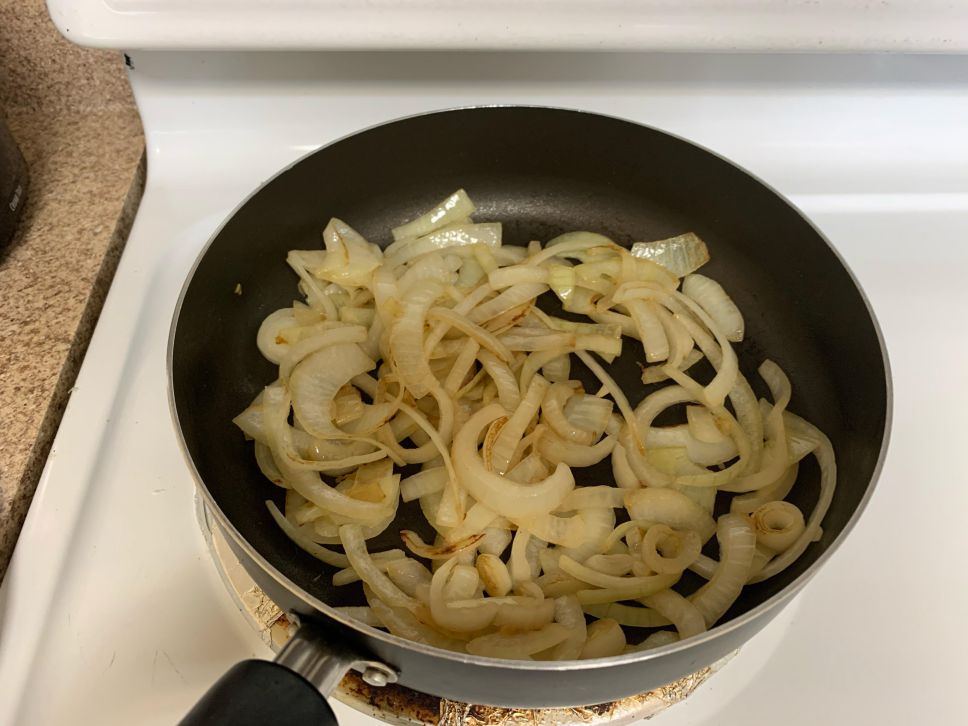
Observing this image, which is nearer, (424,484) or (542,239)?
(424,484)

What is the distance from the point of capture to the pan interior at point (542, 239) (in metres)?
0.72

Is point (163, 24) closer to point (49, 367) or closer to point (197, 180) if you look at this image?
point (197, 180)

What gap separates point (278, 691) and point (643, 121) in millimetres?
760

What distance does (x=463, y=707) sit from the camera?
2.07 feet

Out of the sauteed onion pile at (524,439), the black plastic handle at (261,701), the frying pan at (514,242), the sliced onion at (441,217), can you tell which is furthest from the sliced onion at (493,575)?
the sliced onion at (441,217)

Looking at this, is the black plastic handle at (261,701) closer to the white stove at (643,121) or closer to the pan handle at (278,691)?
the pan handle at (278,691)

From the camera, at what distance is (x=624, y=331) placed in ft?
2.86

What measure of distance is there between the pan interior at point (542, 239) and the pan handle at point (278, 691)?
17 centimetres

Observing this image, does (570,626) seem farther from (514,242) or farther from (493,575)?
(514,242)

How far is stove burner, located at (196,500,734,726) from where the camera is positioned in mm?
627

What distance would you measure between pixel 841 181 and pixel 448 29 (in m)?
0.54

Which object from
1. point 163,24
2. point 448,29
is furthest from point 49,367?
point 448,29

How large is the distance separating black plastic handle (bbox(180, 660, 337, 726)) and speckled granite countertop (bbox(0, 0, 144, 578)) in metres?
0.33

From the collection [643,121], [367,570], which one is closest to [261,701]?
[367,570]
